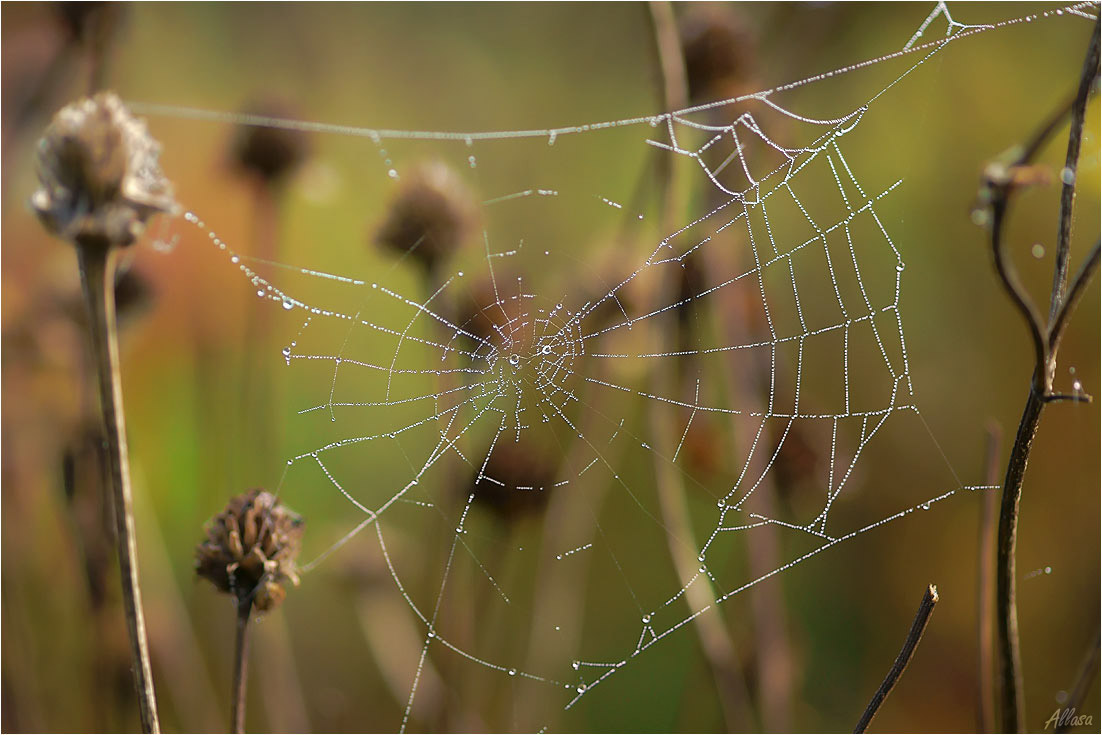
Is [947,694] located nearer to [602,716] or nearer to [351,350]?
[602,716]

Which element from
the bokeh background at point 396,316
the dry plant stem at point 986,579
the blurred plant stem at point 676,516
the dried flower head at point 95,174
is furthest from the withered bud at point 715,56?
the dried flower head at point 95,174

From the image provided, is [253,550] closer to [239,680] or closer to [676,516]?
[239,680]

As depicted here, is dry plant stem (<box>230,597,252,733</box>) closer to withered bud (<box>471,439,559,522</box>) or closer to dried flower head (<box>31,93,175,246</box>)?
dried flower head (<box>31,93,175,246</box>)

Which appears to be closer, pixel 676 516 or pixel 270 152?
pixel 676 516

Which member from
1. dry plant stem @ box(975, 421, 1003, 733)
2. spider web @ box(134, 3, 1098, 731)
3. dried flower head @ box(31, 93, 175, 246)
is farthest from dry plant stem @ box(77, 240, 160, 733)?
dry plant stem @ box(975, 421, 1003, 733)

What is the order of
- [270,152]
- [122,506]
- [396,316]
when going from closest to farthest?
[122,506], [270,152], [396,316]

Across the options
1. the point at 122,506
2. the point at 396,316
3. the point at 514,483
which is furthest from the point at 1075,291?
the point at 396,316
